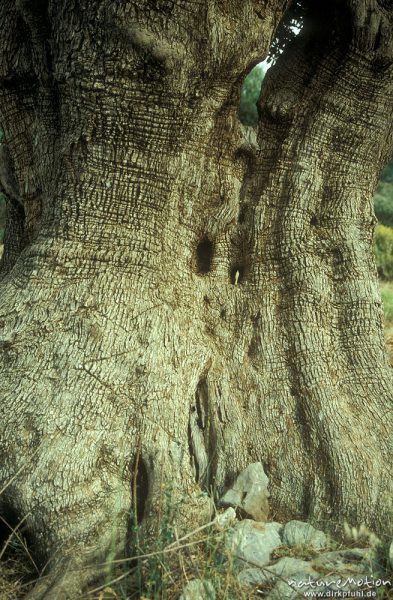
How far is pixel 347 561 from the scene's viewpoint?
2719 mm

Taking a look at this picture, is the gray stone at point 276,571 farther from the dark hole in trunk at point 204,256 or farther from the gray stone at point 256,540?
the dark hole in trunk at point 204,256

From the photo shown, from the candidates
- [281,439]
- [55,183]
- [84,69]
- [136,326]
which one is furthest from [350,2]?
[281,439]

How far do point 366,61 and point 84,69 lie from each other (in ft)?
5.70

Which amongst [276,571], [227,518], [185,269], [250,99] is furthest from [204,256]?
[250,99]

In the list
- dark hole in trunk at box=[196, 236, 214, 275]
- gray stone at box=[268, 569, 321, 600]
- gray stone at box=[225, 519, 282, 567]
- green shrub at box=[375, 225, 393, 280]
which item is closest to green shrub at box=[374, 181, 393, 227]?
green shrub at box=[375, 225, 393, 280]

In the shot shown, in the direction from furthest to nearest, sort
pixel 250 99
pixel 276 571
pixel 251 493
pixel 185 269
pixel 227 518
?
pixel 250 99 < pixel 185 269 < pixel 251 493 < pixel 227 518 < pixel 276 571

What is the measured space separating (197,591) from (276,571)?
0.52 m

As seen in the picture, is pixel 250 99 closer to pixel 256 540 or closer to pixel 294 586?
pixel 256 540

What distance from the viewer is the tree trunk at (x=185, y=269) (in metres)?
2.95

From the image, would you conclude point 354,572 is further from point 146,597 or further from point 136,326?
point 136,326

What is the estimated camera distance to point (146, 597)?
2264mm

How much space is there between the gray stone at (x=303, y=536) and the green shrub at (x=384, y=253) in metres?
9.96

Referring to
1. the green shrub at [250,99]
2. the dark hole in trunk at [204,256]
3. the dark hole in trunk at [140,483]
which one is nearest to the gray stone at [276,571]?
the dark hole in trunk at [140,483]

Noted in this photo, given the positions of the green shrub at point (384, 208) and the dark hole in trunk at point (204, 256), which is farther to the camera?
the green shrub at point (384, 208)
